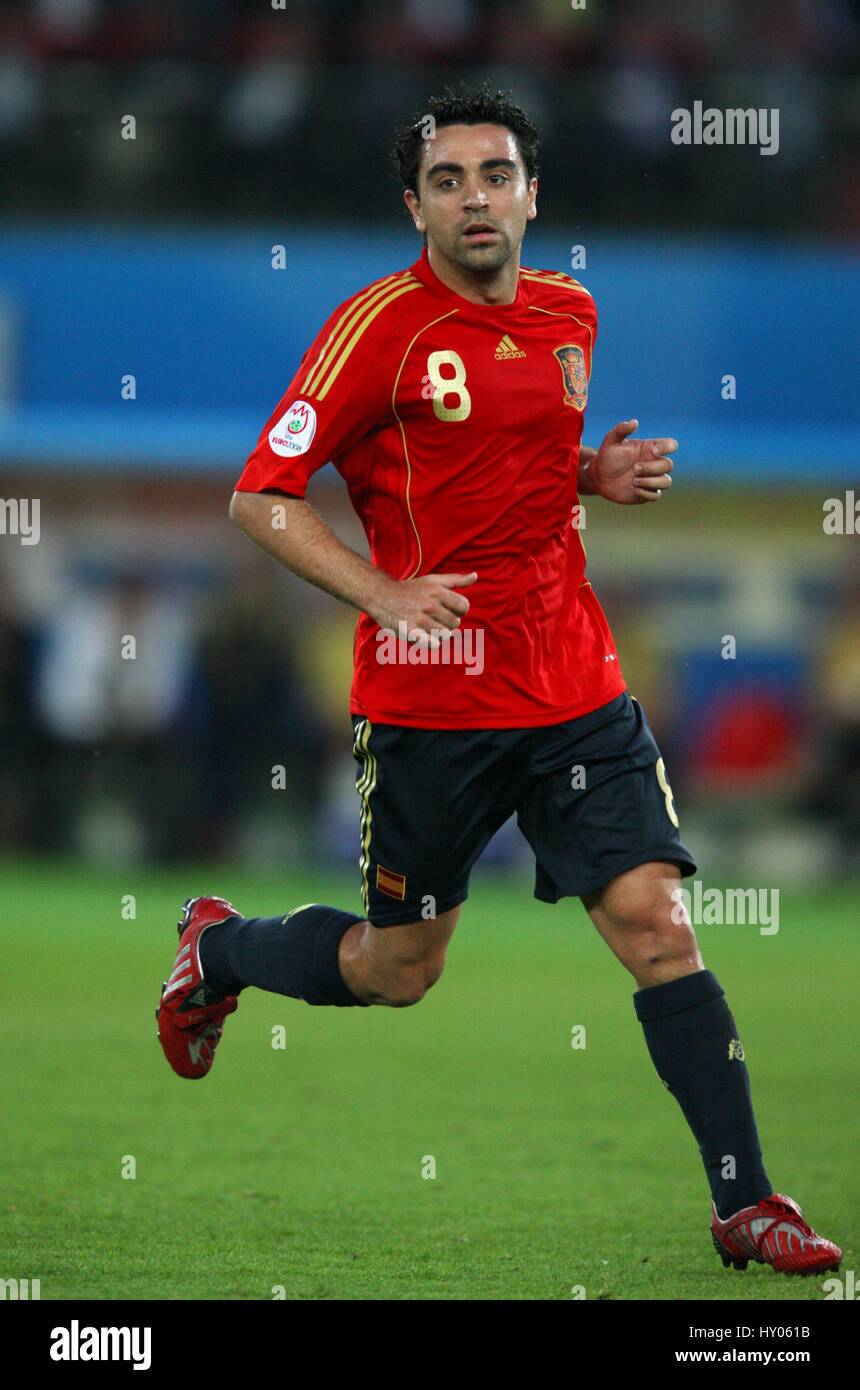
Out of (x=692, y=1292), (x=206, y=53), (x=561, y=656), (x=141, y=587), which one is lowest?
(x=692, y=1292)

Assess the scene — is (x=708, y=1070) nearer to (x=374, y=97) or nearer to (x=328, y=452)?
(x=328, y=452)

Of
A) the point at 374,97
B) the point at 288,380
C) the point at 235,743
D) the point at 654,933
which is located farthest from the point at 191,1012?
the point at 374,97

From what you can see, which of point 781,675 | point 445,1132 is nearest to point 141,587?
point 781,675

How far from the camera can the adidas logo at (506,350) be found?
451cm

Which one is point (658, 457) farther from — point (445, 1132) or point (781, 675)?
point (781, 675)

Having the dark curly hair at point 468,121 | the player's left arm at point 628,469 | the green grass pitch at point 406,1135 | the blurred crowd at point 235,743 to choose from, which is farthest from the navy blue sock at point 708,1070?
the blurred crowd at point 235,743

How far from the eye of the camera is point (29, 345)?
13.9 meters

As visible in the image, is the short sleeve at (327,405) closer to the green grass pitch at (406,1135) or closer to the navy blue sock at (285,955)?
the navy blue sock at (285,955)

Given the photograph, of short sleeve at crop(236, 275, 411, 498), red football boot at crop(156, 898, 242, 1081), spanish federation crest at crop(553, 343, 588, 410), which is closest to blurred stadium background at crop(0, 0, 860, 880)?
red football boot at crop(156, 898, 242, 1081)

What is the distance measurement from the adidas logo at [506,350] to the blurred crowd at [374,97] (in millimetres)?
8972

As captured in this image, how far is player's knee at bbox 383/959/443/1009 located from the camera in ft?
15.7

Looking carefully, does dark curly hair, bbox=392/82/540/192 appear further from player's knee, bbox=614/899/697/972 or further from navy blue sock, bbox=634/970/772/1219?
navy blue sock, bbox=634/970/772/1219

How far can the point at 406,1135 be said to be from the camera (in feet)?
19.2

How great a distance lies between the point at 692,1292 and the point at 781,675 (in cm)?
1107
